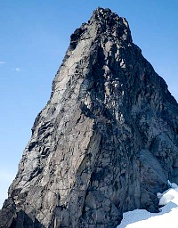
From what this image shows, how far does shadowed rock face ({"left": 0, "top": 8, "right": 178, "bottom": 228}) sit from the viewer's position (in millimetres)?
39406

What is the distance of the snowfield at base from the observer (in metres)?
39.7

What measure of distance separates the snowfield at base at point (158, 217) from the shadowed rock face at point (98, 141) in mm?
923

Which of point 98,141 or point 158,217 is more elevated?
point 98,141

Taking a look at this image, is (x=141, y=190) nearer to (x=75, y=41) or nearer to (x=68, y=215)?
(x=68, y=215)

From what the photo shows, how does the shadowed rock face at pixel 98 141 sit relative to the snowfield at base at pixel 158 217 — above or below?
above

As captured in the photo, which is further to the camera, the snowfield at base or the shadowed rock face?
the snowfield at base

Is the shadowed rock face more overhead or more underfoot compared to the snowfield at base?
more overhead

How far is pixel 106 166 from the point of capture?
42469 mm

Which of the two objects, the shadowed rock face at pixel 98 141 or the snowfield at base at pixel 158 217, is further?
the snowfield at base at pixel 158 217

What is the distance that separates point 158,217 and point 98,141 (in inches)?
370

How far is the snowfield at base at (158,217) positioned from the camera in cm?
3972

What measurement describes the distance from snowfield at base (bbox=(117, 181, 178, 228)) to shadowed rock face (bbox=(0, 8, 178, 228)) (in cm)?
92

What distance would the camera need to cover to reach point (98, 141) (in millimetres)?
42094

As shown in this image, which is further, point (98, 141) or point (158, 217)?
point (98, 141)
